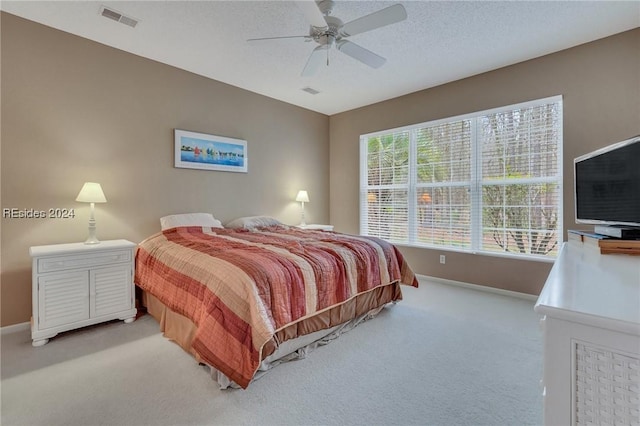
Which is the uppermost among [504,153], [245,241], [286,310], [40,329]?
[504,153]

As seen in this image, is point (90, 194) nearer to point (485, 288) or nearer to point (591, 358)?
point (591, 358)

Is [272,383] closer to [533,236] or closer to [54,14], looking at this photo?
[533,236]

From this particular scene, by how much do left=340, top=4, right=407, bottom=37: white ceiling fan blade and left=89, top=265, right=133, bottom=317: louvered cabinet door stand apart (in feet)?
9.41

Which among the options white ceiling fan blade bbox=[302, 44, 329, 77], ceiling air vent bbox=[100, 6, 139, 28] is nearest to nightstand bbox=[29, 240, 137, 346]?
ceiling air vent bbox=[100, 6, 139, 28]

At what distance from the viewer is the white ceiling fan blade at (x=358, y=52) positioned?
2.49 m

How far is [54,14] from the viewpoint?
261 centimetres

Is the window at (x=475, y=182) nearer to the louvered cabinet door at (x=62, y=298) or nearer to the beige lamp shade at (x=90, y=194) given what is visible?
the beige lamp shade at (x=90, y=194)

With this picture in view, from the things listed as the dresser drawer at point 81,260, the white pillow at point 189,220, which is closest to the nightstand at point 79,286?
the dresser drawer at point 81,260

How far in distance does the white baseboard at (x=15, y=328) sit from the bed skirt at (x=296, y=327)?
913 millimetres

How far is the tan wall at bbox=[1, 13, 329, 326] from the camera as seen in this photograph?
2.65 m

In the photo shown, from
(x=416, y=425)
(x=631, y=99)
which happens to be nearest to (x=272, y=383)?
(x=416, y=425)

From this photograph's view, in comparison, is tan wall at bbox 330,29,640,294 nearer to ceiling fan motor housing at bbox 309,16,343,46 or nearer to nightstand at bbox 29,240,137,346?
ceiling fan motor housing at bbox 309,16,343,46

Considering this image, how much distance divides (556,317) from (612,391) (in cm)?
18

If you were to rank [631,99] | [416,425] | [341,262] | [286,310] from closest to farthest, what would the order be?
[416,425], [286,310], [341,262], [631,99]
